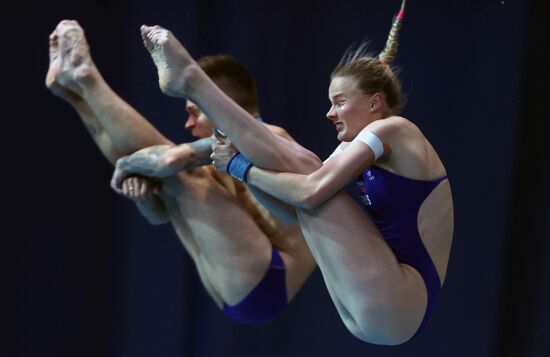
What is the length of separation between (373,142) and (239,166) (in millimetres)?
297

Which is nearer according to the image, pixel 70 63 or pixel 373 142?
pixel 373 142

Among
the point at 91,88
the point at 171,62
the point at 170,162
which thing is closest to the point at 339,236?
the point at 171,62

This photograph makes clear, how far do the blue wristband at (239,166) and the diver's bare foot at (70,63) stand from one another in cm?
61

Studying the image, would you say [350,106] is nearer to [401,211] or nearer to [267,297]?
[401,211]

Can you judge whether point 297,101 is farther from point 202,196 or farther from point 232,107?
point 232,107

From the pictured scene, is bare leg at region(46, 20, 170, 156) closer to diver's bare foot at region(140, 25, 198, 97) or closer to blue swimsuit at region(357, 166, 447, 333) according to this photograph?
diver's bare foot at region(140, 25, 198, 97)

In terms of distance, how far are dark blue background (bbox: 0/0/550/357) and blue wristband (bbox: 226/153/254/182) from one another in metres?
1.07

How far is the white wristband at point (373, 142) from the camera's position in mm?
1687

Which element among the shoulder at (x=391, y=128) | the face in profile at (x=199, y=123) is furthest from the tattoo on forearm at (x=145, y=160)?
the shoulder at (x=391, y=128)

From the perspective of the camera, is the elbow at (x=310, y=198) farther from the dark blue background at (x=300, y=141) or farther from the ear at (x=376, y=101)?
the dark blue background at (x=300, y=141)

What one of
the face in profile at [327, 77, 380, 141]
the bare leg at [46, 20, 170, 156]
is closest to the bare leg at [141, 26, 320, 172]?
the face in profile at [327, 77, 380, 141]

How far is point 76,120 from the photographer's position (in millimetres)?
3158

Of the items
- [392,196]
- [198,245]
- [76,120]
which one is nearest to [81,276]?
[76,120]

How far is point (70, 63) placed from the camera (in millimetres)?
2189
